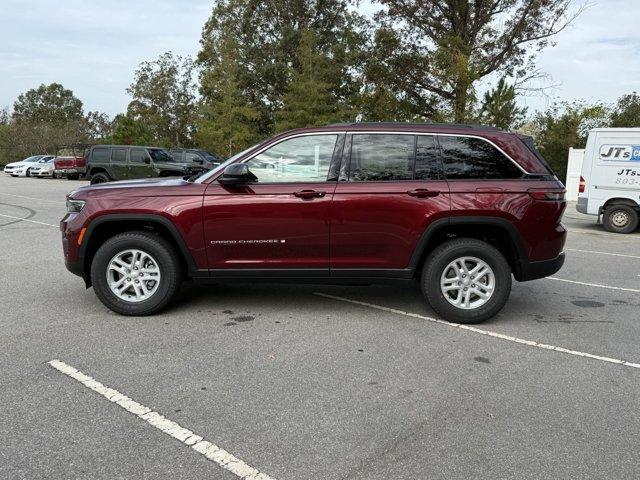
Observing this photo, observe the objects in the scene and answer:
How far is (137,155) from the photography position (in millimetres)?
21406

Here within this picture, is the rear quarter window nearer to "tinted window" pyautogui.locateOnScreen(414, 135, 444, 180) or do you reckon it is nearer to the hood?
the hood

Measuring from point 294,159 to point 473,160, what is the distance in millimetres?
1690

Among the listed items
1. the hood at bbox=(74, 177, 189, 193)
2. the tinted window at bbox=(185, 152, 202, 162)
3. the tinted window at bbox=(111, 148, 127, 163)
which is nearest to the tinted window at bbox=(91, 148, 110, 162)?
the tinted window at bbox=(111, 148, 127, 163)

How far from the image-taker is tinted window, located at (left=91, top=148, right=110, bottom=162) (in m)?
21.2

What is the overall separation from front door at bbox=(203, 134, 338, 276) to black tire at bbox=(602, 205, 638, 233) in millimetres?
10101

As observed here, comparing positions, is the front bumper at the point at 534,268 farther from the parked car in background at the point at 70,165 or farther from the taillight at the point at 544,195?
the parked car in background at the point at 70,165

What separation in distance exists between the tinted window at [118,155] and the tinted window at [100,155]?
0.75 feet

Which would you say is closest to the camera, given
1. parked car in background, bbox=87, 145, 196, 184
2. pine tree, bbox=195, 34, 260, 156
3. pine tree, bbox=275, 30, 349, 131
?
parked car in background, bbox=87, 145, 196, 184

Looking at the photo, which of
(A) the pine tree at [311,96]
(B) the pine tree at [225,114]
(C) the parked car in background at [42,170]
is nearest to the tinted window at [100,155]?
(B) the pine tree at [225,114]

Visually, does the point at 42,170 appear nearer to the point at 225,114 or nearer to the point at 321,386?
the point at 225,114

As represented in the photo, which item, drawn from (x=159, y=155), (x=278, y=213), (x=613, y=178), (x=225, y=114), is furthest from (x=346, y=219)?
(x=225, y=114)

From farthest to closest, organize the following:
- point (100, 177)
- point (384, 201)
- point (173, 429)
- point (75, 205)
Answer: point (100, 177)
point (75, 205)
point (384, 201)
point (173, 429)

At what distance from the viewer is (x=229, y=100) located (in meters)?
32.5

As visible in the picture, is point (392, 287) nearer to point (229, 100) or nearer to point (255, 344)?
point (255, 344)
